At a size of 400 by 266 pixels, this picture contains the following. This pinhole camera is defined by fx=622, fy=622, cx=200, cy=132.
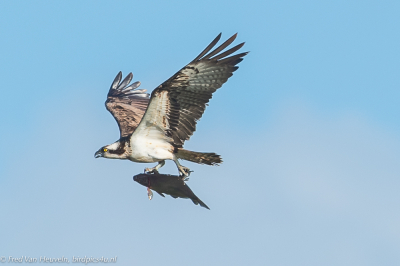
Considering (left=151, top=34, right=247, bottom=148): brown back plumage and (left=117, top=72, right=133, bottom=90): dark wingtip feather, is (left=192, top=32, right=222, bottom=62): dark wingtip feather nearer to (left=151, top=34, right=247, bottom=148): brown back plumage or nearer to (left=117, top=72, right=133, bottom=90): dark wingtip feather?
(left=151, top=34, right=247, bottom=148): brown back plumage

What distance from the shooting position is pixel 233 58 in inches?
430

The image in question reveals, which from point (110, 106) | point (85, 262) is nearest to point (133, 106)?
point (110, 106)

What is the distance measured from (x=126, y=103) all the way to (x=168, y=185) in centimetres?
575

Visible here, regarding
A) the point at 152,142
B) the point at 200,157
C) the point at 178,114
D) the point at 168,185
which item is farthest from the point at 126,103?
the point at 168,185

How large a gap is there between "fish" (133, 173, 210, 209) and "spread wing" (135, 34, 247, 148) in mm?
1528

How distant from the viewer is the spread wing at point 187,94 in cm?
1085

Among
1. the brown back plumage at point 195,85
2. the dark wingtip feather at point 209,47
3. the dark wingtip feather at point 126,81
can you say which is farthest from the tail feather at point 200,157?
the dark wingtip feather at point 126,81

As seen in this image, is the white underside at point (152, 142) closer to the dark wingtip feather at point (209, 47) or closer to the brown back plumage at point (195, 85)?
the brown back plumage at point (195, 85)

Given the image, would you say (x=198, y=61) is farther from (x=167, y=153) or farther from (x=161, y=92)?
(x=167, y=153)

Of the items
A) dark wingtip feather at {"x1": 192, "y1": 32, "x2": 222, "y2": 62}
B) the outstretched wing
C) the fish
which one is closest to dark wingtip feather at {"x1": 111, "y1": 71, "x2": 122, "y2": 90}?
the outstretched wing

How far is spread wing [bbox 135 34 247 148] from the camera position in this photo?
1085cm

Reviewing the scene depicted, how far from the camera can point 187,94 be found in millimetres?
11234

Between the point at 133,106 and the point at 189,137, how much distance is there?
12.4 feet

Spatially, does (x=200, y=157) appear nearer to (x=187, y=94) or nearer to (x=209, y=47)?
(x=187, y=94)
